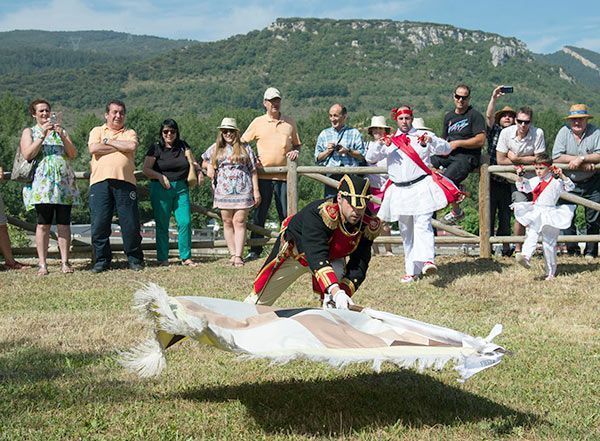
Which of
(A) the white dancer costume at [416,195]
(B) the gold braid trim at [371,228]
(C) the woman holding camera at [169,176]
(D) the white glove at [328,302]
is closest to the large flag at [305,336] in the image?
(D) the white glove at [328,302]

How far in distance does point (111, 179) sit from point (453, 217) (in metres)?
5.17

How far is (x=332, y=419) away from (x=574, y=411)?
5.45ft

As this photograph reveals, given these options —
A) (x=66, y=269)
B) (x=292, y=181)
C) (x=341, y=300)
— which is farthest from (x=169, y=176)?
(x=341, y=300)

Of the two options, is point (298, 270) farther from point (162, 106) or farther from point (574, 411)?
point (162, 106)

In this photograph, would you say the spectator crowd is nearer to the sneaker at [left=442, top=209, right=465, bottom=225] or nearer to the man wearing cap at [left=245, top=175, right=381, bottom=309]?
the sneaker at [left=442, top=209, right=465, bottom=225]

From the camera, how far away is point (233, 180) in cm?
1193

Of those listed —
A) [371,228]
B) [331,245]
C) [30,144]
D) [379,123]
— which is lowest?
[331,245]

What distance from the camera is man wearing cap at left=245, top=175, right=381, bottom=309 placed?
18.8ft

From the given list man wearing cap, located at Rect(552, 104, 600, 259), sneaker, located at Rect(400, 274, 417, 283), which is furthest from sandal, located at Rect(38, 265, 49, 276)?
man wearing cap, located at Rect(552, 104, 600, 259)

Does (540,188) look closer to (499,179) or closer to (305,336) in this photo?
(499,179)

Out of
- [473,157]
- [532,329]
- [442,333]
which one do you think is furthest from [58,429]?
[473,157]

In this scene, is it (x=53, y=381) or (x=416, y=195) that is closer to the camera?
(x=53, y=381)

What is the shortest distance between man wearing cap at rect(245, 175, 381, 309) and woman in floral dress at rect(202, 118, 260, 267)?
17.0ft

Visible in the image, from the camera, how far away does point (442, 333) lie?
490cm
